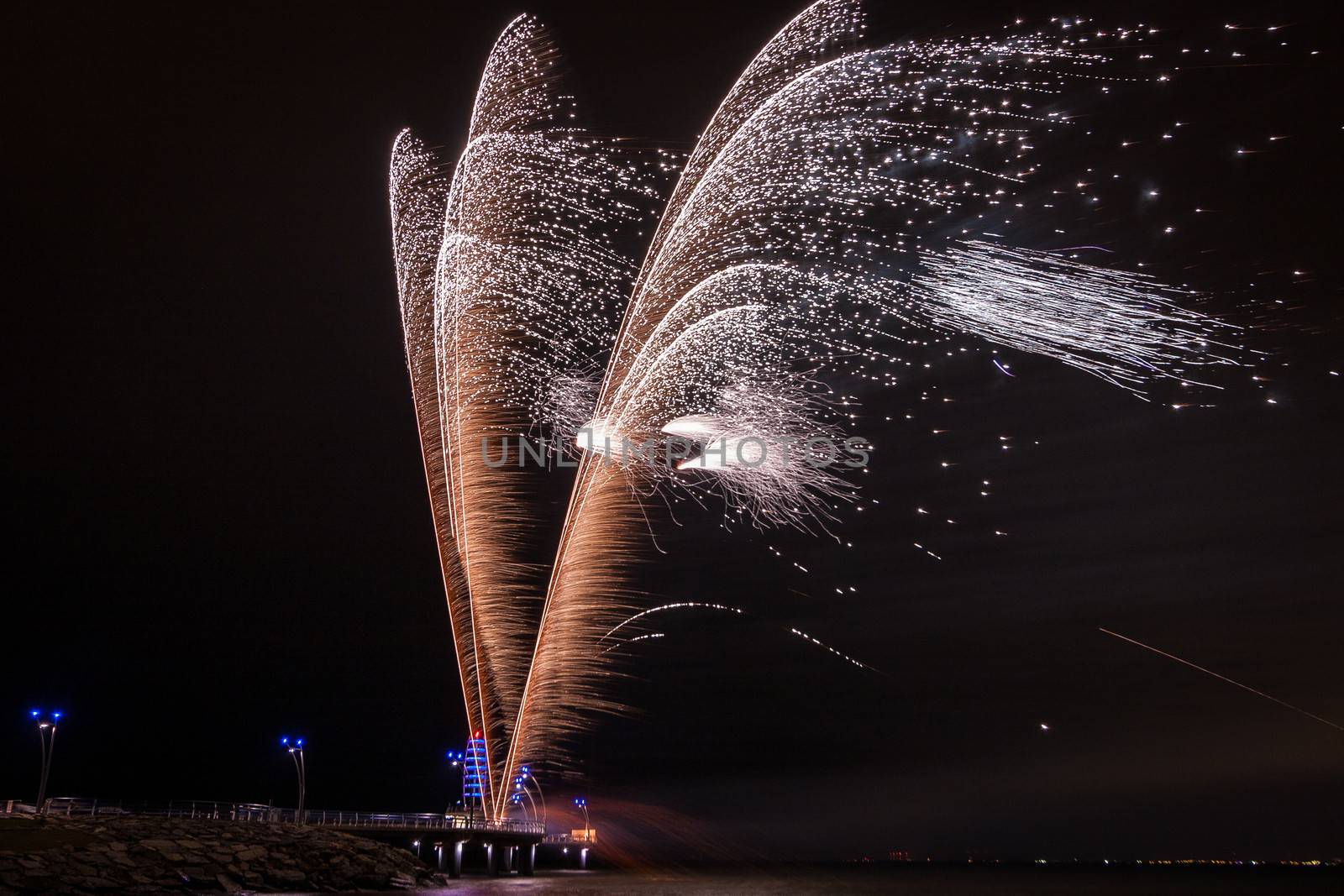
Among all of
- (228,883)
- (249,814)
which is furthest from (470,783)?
(228,883)

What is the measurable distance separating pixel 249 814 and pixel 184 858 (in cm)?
995

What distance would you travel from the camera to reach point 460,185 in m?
20.4

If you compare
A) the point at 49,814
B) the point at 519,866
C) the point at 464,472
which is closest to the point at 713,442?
the point at 464,472

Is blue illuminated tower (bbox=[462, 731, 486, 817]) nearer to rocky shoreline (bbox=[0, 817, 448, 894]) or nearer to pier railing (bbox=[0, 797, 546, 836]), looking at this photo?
pier railing (bbox=[0, 797, 546, 836])

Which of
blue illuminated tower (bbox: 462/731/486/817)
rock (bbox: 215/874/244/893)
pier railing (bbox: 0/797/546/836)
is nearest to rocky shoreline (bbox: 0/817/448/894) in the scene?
rock (bbox: 215/874/244/893)

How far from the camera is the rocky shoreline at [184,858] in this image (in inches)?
1030

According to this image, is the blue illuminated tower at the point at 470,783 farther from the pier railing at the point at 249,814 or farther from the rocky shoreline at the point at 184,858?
the rocky shoreline at the point at 184,858

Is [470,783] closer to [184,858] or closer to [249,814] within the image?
[249,814]

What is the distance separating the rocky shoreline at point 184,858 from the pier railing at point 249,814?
189 centimetres

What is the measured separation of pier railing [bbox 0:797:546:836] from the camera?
1344 inches

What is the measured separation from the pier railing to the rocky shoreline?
1.89 meters

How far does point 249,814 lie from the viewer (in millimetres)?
39250

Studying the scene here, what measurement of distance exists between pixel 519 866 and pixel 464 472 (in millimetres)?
46560

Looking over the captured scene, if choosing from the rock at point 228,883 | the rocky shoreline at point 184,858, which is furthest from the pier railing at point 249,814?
the rock at point 228,883
